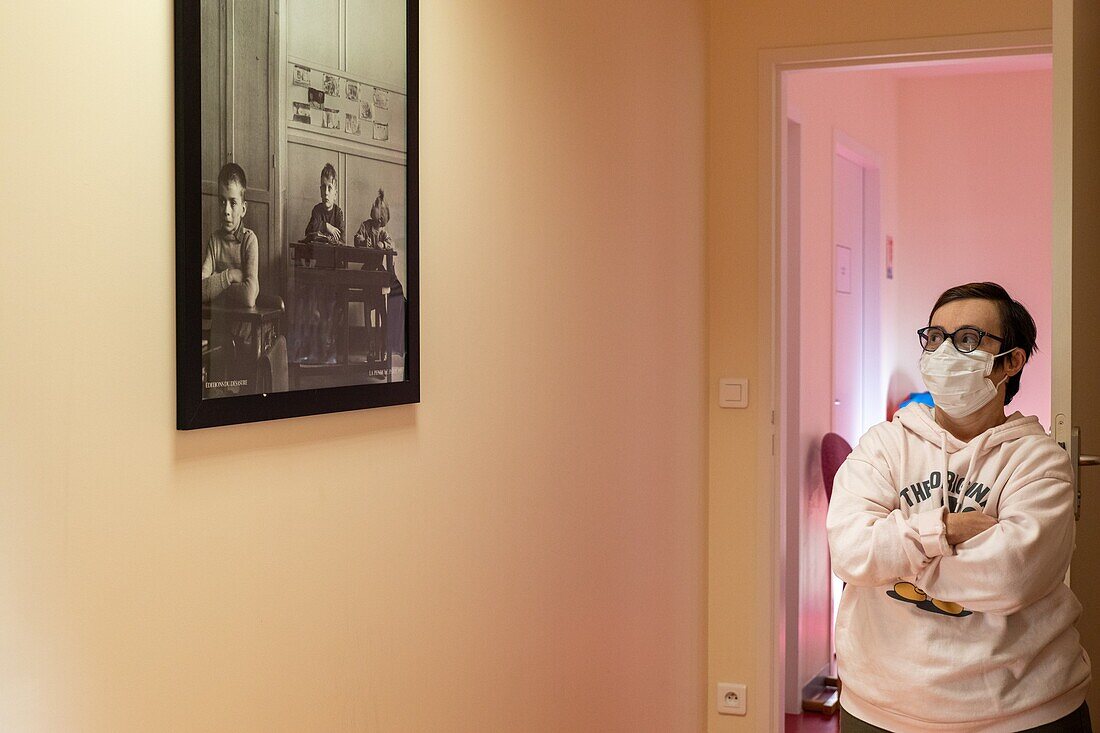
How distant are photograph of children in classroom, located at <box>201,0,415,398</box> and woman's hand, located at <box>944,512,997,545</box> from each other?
0.94 metres

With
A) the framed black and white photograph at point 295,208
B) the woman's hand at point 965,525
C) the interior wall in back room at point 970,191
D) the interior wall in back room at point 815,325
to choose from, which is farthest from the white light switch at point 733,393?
the interior wall in back room at point 970,191

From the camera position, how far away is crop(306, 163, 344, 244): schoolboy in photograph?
5.56 feet

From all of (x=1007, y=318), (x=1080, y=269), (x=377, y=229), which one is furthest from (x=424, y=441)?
(x=1080, y=269)

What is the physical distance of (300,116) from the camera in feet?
5.43

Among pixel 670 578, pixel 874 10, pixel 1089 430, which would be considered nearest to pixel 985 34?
pixel 874 10

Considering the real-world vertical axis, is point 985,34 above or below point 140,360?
above

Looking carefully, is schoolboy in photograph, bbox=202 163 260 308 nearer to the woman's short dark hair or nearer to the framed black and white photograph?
the framed black and white photograph

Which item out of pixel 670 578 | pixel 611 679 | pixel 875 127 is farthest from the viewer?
pixel 875 127

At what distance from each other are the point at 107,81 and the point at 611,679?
204 cm

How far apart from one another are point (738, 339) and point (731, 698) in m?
1.14

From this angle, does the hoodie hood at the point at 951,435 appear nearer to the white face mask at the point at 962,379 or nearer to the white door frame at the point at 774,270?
the white face mask at the point at 962,379

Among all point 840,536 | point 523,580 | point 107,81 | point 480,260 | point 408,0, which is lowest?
point 523,580

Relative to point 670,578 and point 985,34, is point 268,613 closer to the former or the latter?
point 670,578

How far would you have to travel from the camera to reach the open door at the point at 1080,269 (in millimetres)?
2111
